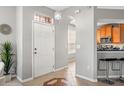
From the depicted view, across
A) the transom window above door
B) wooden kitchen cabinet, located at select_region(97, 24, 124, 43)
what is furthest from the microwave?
the transom window above door

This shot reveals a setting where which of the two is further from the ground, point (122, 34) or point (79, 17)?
point (79, 17)

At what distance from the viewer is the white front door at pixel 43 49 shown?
12.4 feet

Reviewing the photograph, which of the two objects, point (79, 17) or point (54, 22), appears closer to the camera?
point (79, 17)

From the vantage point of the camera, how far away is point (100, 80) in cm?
371

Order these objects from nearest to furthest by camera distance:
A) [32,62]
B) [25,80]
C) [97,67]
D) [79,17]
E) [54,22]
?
[25,80]
[32,62]
[97,67]
[79,17]
[54,22]

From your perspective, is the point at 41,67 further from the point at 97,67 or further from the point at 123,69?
the point at 123,69

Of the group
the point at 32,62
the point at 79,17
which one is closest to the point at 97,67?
the point at 79,17

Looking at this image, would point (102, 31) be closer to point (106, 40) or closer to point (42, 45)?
point (106, 40)

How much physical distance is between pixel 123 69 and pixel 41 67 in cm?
253

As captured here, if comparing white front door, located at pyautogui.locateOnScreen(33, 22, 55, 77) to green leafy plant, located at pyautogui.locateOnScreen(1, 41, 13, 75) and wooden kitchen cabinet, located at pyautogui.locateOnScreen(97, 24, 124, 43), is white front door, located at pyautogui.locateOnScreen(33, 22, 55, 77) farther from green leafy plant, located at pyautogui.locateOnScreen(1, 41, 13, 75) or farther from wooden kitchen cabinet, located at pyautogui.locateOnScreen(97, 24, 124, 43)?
wooden kitchen cabinet, located at pyautogui.locateOnScreen(97, 24, 124, 43)

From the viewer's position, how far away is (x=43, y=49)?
13.6 feet

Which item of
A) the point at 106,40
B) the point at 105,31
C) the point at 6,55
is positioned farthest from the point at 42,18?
the point at 106,40
